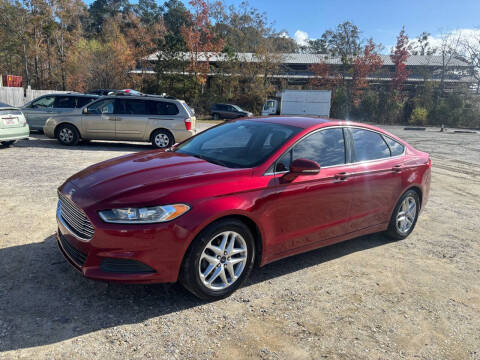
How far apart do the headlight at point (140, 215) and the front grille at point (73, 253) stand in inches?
16.0

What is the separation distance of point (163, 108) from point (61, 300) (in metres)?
9.49

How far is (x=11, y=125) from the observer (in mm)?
10180

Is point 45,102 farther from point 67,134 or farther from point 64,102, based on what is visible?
point 67,134

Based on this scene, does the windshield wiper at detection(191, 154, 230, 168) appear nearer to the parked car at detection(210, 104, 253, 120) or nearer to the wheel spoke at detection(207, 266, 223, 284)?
the wheel spoke at detection(207, 266, 223, 284)

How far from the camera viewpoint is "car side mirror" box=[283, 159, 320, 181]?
11.4 ft

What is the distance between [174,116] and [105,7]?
6841 centimetres

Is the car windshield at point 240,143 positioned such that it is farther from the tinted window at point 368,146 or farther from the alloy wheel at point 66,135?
the alloy wheel at point 66,135

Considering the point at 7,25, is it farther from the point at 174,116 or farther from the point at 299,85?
the point at 174,116

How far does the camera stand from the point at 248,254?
335 centimetres

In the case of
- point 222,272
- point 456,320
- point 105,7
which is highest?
point 105,7

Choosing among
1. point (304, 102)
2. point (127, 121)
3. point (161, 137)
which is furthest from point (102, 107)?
point (304, 102)

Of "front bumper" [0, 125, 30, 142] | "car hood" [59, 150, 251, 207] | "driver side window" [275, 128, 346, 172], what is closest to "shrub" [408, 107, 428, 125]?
"front bumper" [0, 125, 30, 142]

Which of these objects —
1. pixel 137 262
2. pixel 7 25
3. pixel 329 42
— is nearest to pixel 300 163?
pixel 137 262

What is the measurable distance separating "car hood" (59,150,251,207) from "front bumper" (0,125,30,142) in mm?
7928
